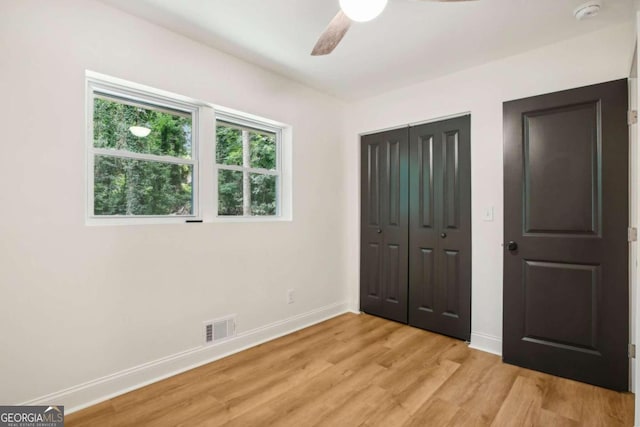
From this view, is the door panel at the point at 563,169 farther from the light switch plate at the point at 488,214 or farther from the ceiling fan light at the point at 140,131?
the ceiling fan light at the point at 140,131

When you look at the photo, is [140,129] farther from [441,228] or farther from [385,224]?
[441,228]

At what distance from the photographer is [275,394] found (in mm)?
2090

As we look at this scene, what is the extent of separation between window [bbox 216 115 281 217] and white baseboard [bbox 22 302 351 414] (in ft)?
3.61

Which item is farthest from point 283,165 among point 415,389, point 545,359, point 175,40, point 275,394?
point 545,359

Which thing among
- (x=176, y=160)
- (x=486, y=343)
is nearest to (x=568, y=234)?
(x=486, y=343)

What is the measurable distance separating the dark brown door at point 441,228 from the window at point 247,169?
57.1 inches

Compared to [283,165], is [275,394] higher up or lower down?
lower down

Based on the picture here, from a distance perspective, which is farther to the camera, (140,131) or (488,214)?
(488,214)

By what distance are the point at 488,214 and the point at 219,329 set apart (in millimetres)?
2502

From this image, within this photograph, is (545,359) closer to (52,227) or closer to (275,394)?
(275,394)

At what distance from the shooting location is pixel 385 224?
3.60 metres

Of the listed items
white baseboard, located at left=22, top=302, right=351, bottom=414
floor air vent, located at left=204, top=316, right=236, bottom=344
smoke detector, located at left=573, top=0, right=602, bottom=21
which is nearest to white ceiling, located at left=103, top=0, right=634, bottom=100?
smoke detector, located at left=573, top=0, right=602, bottom=21

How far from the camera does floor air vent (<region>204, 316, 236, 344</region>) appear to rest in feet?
8.43

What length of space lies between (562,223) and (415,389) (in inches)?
62.4
